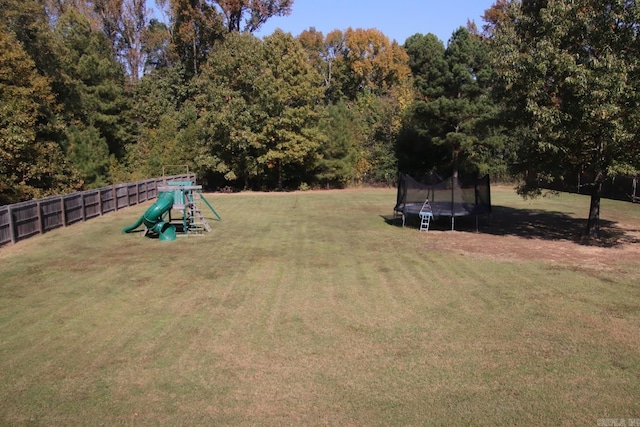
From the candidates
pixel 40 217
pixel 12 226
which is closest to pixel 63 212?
pixel 40 217

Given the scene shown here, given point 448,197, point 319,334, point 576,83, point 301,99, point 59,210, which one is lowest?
point 319,334

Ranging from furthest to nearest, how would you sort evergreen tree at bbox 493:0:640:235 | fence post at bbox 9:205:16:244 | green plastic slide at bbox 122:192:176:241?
green plastic slide at bbox 122:192:176:241
fence post at bbox 9:205:16:244
evergreen tree at bbox 493:0:640:235

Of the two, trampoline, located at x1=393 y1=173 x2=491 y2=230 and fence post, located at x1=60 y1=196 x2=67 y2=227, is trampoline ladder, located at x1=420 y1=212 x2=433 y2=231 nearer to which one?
trampoline, located at x1=393 y1=173 x2=491 y2=230

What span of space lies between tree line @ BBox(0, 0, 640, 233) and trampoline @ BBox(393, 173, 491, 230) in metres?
1.41

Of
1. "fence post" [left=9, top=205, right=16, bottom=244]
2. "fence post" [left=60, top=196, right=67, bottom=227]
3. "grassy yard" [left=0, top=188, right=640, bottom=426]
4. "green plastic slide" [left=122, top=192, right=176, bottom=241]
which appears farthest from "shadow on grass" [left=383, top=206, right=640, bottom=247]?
"fence post" [left=9, top=205, right=16, bottom=244]

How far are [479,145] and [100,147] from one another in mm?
31015

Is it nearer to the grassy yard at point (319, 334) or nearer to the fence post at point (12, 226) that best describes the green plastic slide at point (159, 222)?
the grassy yard at point (319, 334)

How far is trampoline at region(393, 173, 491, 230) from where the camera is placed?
18719 millimetres

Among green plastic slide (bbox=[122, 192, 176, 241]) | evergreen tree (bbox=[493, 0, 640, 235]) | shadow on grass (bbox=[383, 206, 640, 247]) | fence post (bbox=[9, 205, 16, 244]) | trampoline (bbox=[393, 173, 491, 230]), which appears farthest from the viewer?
trampoline (bbox=[393, 173, 491, 230])

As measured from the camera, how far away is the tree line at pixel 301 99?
47.2ft

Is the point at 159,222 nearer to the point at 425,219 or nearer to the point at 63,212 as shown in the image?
the point at 63,212

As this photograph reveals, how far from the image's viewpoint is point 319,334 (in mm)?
8109

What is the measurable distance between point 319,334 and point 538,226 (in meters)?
14.9

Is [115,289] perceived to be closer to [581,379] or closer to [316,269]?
[316,269]
